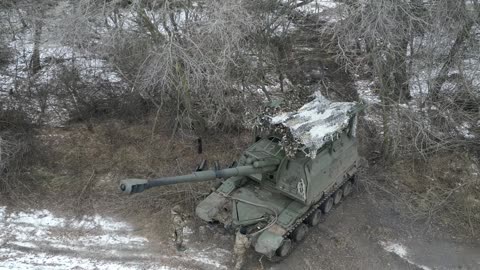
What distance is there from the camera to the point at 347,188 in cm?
1246

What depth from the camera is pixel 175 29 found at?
11.8m

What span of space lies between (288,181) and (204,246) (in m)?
2.37

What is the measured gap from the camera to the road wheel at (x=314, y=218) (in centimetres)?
1127

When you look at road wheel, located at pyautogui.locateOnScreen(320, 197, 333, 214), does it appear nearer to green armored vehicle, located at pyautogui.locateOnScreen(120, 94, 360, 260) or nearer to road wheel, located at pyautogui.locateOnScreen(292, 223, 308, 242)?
green armored vehicle, located at pyautogui.locateOnScreen(120, 94, 360, 260)

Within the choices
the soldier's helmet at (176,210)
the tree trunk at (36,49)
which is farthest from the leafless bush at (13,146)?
the soldier's helmet at (176,210)

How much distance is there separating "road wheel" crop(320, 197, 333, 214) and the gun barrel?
178 cm

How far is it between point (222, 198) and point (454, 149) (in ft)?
22.6

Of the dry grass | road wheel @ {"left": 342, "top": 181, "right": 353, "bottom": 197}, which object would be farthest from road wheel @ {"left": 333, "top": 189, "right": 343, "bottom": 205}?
the dry grass

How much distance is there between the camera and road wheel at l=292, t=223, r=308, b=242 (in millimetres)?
10875

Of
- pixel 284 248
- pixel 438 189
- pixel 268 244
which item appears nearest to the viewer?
pixel 268 244

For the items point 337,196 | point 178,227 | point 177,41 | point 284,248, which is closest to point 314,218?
point 337,196

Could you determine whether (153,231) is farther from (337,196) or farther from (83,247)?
(337,196)

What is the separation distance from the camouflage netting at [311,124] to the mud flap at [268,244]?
66.4 inches

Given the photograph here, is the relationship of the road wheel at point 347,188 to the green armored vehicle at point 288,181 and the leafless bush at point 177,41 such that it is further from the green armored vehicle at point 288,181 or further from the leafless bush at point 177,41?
the leafless bush at point 177,41
